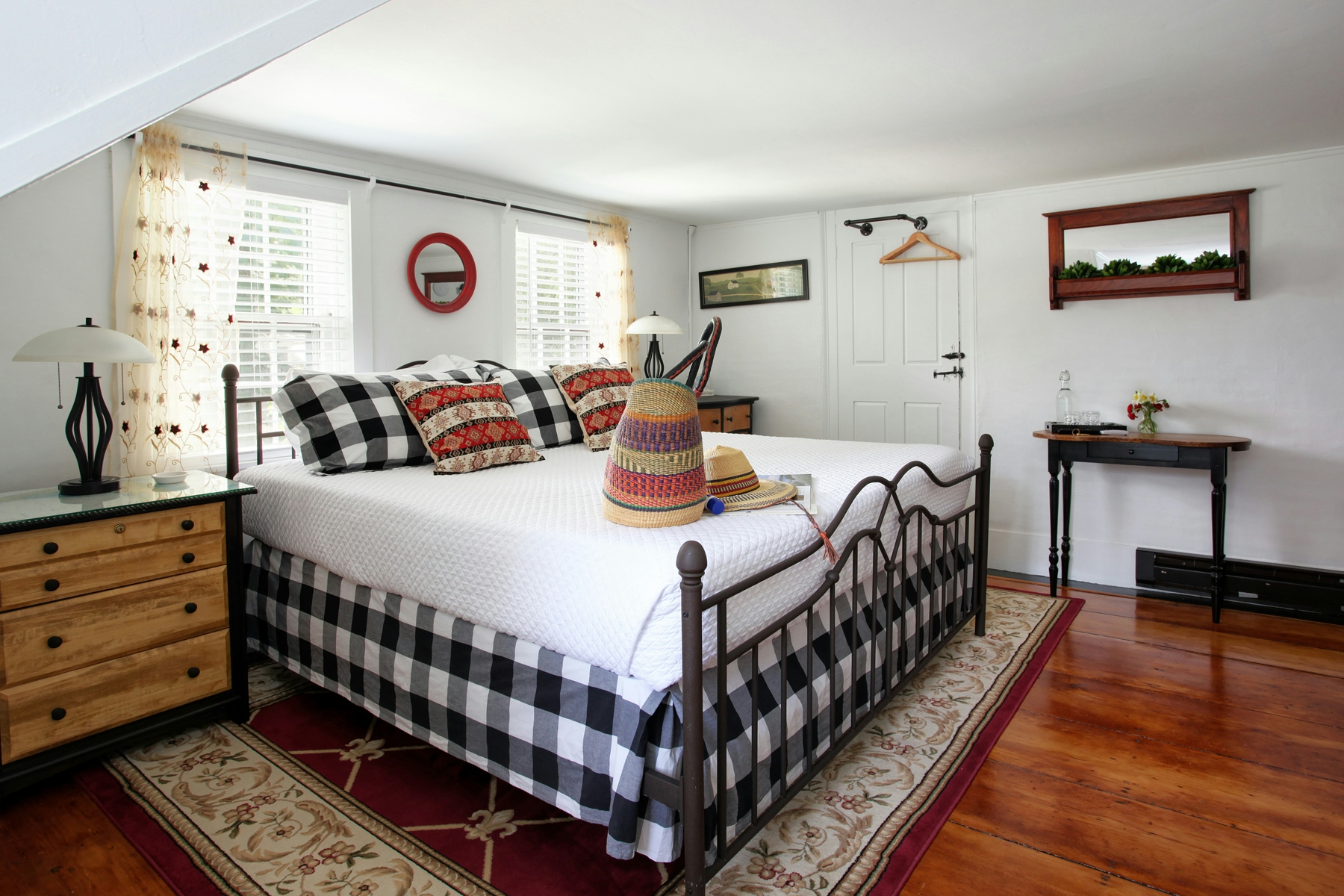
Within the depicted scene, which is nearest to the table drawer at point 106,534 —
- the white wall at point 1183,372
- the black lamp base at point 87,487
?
the black lamp base at point 87,487

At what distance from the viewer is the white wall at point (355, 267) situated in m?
2.54

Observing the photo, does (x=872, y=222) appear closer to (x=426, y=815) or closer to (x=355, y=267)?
(x=355, y=267)

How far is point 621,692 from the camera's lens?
1.58 metres

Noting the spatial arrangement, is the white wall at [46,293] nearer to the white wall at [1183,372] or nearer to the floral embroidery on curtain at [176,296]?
the floral embroidery on curtain at [176,296]

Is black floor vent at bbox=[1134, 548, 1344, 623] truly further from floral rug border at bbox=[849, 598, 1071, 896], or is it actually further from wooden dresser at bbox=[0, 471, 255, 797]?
wooden dresser at bbox=[0, 471, 255, 797]

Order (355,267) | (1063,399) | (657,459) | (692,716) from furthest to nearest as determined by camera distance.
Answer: (1063,399) < (355,267) < (657,459) < (692,716)

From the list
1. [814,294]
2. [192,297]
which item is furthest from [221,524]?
[814,294]

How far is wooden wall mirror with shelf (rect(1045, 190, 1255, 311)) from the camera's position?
370cm

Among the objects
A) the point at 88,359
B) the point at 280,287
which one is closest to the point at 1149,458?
the point at 280,287

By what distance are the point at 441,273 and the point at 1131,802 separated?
3.53 metres

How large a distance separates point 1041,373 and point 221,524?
162 inches

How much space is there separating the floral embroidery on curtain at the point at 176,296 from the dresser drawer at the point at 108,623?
805 mm

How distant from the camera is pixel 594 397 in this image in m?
3.38

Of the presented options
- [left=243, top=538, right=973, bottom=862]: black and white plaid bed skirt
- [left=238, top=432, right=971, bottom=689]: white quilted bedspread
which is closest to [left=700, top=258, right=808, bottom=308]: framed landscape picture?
[left=238, top=432, right=971, bottom=689]: white quilted bedspread
